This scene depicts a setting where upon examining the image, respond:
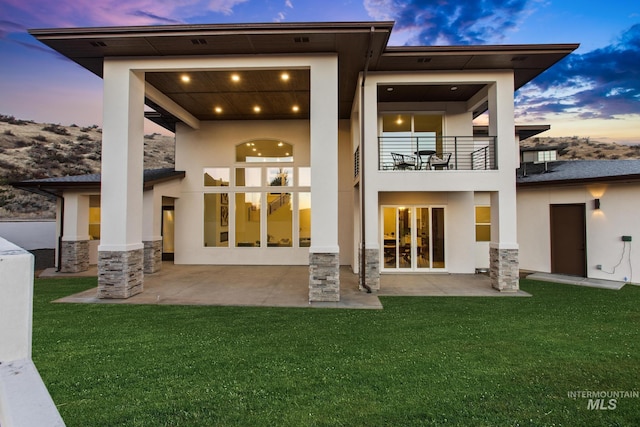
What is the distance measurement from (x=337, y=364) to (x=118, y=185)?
6756 mm

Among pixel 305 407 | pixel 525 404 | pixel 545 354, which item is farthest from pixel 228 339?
pixel 545 354

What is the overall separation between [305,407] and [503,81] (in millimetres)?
9375

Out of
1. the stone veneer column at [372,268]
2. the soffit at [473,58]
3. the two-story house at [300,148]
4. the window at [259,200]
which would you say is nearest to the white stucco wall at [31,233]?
the two-story house at [300,148]

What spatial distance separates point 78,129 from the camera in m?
37.2

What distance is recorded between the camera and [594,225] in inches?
386

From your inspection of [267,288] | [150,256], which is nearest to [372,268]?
[267,288]

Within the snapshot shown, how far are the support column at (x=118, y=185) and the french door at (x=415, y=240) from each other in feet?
24.8

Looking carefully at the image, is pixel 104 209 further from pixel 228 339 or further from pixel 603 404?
pixel 603 404

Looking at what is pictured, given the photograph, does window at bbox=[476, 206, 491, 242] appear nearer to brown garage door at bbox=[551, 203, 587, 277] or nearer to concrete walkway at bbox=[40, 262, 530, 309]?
concrete walkway at bbox=[40, 262, 530, 309]

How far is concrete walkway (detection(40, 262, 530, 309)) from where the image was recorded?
23.9 feet

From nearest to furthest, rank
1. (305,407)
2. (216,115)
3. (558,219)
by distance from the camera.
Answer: (305,407), (558,219), (216,115)

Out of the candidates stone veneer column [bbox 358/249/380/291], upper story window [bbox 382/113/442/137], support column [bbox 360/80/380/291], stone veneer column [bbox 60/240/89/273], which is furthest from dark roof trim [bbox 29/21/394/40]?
stone veneer column [bbox 60/240/89/273]

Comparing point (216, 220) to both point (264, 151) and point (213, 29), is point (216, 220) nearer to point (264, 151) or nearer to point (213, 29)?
point (264, 151)

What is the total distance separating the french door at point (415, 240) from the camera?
10.7 m
